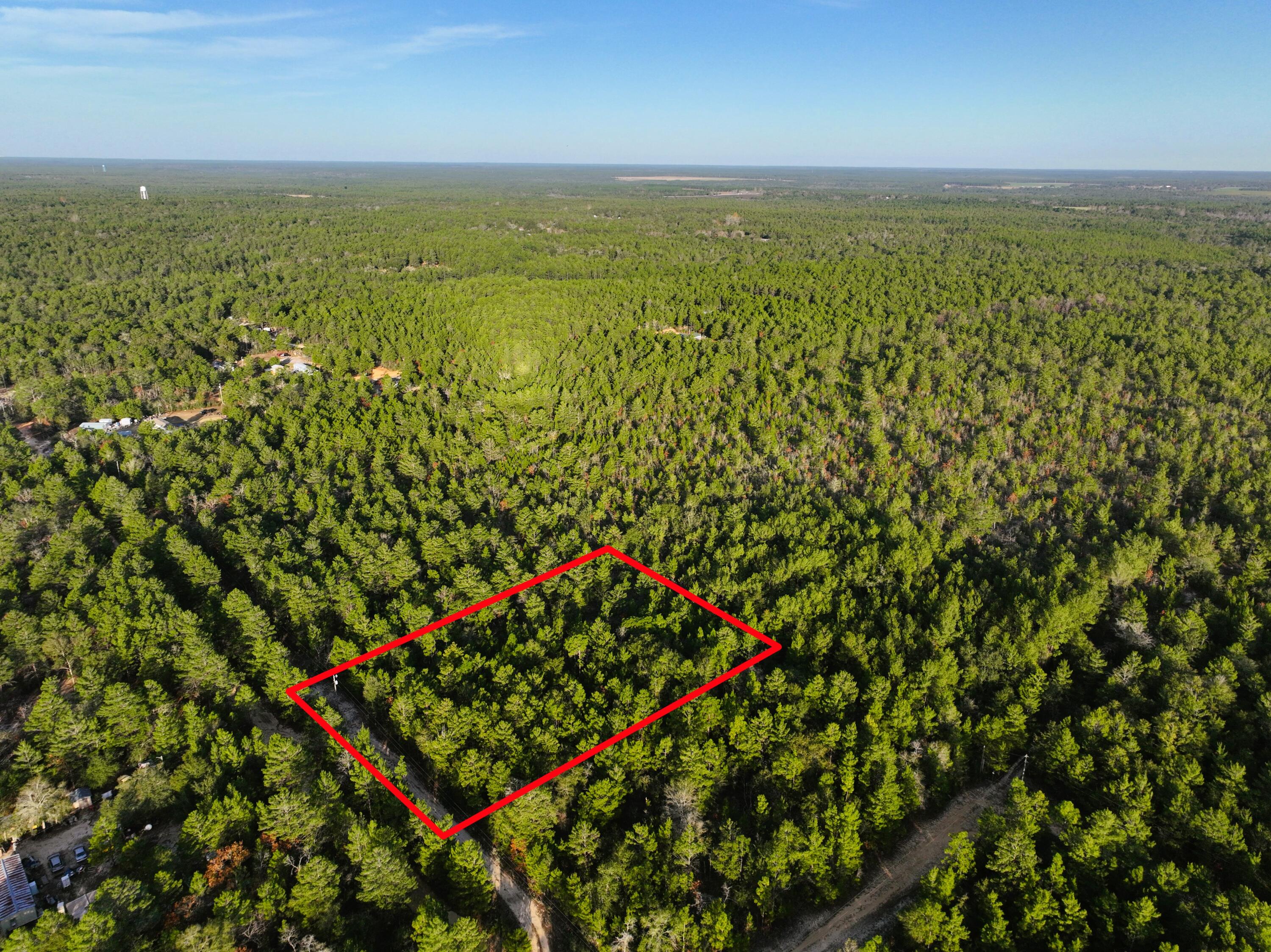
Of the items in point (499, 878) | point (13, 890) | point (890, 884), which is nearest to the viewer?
point (13, 890)

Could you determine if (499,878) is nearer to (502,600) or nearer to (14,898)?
(502,600)

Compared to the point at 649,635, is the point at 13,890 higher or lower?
lower

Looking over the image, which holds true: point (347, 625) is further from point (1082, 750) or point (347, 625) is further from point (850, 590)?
point (1082, 750)

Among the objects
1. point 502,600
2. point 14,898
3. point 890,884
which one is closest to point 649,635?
point 502,600

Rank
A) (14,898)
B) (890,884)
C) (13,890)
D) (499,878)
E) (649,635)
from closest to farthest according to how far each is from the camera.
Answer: (14,898) < (13,890) < (890,884) < (499,878) < (649,635)

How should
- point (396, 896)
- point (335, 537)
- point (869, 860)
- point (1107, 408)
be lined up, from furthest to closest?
point (1107, 408)
point (335, 537)
point (869, 860)
point (396, 896)

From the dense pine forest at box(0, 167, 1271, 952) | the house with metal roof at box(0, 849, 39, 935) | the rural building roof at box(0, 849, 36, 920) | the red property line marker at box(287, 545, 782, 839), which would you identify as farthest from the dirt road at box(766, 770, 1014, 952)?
the rural building roof at box(0, 849, 36, 920)

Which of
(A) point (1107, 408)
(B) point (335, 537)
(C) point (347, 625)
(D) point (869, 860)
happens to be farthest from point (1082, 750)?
(A) point (1107, 408)
